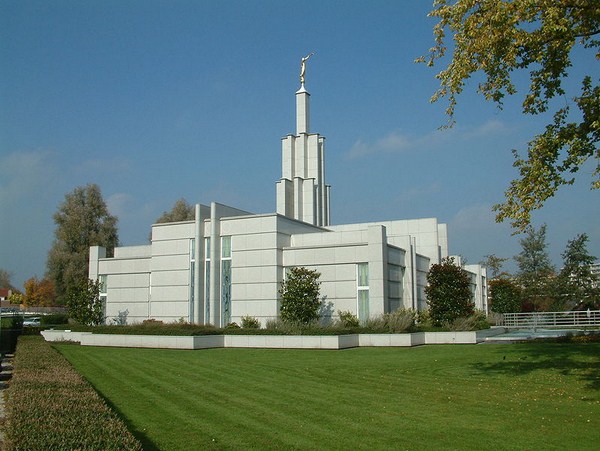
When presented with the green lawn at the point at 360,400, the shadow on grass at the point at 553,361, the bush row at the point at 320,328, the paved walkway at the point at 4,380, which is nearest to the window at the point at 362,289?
the bush row at the point at 320,328

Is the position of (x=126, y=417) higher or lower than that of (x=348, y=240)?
lower

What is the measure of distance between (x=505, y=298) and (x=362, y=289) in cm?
3050

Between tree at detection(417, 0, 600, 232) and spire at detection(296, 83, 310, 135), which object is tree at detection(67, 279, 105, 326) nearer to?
spire at detection(296, 83, 310, 135)

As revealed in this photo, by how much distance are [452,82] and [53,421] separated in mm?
11494

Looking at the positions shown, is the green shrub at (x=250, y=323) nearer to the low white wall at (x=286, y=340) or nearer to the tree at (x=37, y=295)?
the low white wall at (x=286, y=340)

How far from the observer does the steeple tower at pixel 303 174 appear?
4488 centimetres

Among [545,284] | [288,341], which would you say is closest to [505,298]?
[545,284]

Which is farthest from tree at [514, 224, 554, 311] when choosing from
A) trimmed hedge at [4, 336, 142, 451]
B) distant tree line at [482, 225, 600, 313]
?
trimmed hedge at [4, 336, 142, 451]

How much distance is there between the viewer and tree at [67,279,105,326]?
121 ft

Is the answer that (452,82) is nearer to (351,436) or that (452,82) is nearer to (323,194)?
(351,436)

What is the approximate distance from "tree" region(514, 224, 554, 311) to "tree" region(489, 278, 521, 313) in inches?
78.6

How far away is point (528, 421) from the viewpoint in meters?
10.1

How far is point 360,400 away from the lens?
1203 cm

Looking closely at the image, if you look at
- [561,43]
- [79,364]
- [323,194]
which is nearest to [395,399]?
[561,43]
